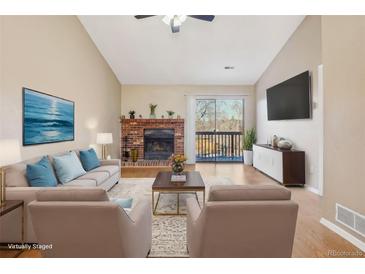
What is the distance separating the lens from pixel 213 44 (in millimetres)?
5734

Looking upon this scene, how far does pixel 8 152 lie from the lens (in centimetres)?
221

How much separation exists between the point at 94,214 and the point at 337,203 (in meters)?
2.73

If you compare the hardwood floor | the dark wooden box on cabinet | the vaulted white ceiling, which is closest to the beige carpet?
the hardwood floor

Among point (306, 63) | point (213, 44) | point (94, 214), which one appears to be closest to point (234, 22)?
point (213, 44)

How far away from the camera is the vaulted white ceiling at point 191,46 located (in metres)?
4.98

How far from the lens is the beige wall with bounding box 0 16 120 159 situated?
9.51 feet

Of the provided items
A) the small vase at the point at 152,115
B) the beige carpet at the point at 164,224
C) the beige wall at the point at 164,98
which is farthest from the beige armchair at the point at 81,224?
the beige wall at the point at 164,98

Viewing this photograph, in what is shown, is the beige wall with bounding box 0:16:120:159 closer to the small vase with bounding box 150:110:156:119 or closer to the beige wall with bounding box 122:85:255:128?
the beige wall with bounding box 122:85:255:128

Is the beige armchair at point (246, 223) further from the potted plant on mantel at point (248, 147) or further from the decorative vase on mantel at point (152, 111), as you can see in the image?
the decorative vase on mantel at point (152, 111)

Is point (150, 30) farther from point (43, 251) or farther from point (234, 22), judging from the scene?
point (43, 251)

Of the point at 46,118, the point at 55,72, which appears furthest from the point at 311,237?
the point at 55,72

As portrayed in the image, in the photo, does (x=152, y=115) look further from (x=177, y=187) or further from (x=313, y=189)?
(x=313, y=189)

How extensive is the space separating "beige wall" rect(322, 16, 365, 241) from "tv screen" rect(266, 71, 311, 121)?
1.71 m

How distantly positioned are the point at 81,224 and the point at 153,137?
6505mm
